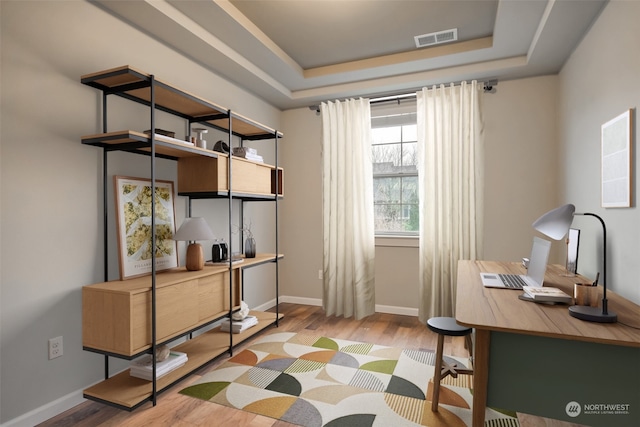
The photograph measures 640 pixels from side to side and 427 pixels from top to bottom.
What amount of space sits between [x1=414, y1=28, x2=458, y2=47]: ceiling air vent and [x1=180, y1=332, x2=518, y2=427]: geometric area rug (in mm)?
2669

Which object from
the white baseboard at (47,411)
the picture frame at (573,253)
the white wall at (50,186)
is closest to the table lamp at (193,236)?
the white wall at (50,186)

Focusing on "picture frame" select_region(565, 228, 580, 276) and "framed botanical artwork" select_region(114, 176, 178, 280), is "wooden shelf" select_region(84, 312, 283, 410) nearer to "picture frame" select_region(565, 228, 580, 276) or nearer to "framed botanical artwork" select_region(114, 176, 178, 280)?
"framed botanical artwork" select_region(114, 176, 178, 280)

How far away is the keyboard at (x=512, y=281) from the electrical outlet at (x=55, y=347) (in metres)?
2.59

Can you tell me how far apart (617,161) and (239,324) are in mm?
2981

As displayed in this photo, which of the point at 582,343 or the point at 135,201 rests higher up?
the point at 135,201

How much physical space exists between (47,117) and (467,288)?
255 cm

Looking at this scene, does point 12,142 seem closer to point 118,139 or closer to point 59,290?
point 118,139

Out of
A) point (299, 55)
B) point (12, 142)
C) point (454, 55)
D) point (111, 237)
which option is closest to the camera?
point (12, 142)

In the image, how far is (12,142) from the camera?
5.98 feet

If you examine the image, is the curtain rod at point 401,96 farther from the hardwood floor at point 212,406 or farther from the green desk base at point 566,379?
the green desk base at point 566,379

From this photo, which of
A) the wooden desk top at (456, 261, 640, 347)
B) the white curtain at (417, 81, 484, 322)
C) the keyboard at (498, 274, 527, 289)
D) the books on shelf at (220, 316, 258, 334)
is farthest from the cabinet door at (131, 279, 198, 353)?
the white curtain at (417, 81, 484, 322)

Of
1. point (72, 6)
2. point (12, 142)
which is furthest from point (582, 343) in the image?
point (72, 6)

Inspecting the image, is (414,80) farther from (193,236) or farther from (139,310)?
(139,310)

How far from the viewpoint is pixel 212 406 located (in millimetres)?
2123
